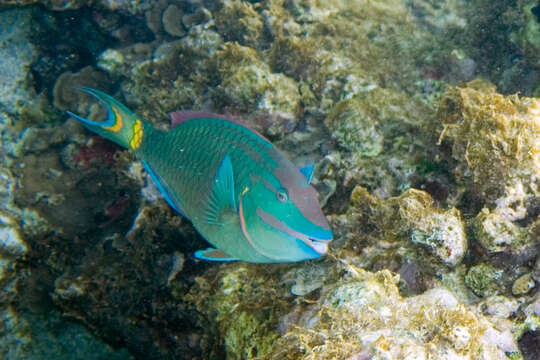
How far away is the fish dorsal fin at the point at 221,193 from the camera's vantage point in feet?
5.63

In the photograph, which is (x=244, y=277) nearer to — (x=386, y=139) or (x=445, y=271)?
(x=445, y=271)

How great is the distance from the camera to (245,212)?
1.73 m

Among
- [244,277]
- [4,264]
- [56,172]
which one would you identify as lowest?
[4,264]

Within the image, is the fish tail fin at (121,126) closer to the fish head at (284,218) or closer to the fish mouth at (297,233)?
the fish head at (284,218)

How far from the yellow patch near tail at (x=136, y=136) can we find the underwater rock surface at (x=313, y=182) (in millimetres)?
1002

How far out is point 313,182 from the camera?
2795 millimetres

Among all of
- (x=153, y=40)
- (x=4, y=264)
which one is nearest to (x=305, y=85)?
(x=153, y=40)

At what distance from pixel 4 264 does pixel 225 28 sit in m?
3.68

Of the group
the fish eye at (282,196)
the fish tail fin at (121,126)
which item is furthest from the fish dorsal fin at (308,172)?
the fish tail fin at (121,126)

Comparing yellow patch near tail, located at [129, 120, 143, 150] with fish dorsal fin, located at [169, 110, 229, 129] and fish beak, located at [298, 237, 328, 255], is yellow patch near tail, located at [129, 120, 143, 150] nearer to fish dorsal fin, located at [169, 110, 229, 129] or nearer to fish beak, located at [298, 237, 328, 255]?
fish dorsal fin, located at [169, 110, 229, 129]

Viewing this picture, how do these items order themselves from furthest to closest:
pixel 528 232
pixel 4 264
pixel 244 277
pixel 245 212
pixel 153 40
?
pixel 153 40
pixel 4 264
pixel 244 277
pixel 528 232
pixel 245 212

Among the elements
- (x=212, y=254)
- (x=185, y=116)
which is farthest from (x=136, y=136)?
(x=212, y=254)

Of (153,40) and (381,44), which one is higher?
(381,44)

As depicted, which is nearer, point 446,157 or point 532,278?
point 532,278
